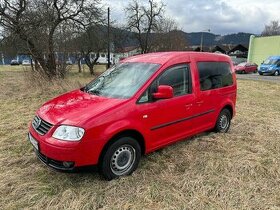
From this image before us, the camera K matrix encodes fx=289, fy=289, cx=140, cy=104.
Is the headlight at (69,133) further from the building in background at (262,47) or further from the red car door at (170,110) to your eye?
the building in background at (262,47)

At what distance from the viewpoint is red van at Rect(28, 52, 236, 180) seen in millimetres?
3672

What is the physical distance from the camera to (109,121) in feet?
12.4

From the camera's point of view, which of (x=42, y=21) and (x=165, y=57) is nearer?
(x=165, y=57)

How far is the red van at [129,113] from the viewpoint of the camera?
3672 millimetres

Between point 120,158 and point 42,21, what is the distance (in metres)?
15.0

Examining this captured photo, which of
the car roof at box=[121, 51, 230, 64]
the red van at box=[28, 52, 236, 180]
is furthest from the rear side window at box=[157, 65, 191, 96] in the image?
the car roof at box=[121, 51, 230, 64]

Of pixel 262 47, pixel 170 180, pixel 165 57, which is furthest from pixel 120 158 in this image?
pixel 262 47

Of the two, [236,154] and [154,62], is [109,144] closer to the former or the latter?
[154,62]

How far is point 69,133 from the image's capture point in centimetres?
363

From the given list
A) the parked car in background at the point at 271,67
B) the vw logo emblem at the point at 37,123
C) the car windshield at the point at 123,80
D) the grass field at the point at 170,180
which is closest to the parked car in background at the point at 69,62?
the grass field at the point at 170,180

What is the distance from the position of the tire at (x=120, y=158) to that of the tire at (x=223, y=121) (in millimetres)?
2552

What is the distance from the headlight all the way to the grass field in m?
0.72

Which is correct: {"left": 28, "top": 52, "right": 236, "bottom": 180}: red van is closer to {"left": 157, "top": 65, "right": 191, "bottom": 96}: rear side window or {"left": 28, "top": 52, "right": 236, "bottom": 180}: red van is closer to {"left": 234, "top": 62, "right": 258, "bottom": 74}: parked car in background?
{"left": 157, "top": 65, "right": 191, "bottom": 96}: rear side window

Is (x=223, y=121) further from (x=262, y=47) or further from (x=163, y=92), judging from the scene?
(x=262, y=47)
